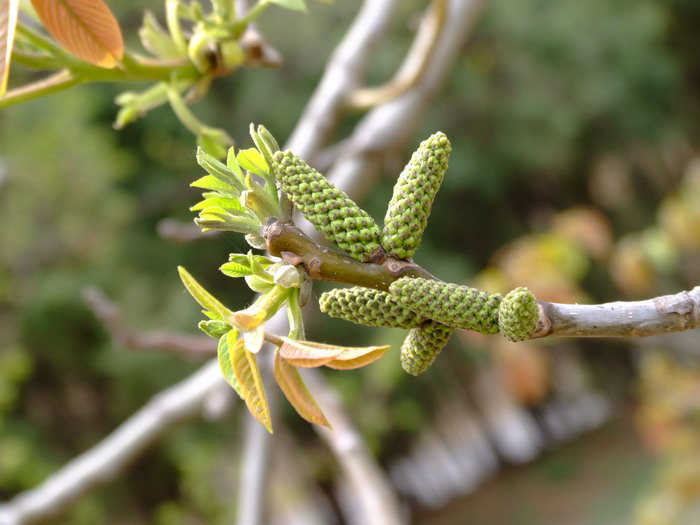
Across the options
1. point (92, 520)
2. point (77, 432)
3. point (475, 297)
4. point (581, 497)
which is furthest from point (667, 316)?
point (581, 497)

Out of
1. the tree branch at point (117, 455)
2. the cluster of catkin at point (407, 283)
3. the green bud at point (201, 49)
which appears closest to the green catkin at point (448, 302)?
the cluster of catkin at point (407, 283)

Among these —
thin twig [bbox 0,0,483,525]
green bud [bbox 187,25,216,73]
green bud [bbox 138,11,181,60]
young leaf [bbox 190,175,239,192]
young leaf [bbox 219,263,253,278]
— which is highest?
green bud [bbox 138,11,181,60]

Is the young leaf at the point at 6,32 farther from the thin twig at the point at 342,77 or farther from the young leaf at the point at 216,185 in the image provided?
the thin twig at the point at 342,77

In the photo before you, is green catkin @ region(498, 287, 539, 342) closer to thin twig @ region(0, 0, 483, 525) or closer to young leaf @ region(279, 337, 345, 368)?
young leaf @ region(279, 337, 345, 368)

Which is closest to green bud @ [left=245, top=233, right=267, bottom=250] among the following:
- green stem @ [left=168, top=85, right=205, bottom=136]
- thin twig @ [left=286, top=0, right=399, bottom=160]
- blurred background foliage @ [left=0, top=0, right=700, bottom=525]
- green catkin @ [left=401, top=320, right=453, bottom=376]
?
green catkin @ [left=401, top=320, right=453, bottom=376]

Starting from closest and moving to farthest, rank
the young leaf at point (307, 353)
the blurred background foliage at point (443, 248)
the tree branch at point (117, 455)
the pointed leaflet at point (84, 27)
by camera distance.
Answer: the young leaf at point (307, 353)
the pointed leaflet at point (84, 27)
the tree branch at point (117, 455)
the blurred background foliage at point (443, 248)

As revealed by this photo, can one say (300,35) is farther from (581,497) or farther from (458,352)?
(581,497)

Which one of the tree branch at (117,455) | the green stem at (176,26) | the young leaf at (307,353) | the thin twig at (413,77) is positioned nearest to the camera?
the young leaf at (307,353)

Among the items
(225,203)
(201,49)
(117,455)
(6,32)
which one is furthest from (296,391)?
(117,455)
